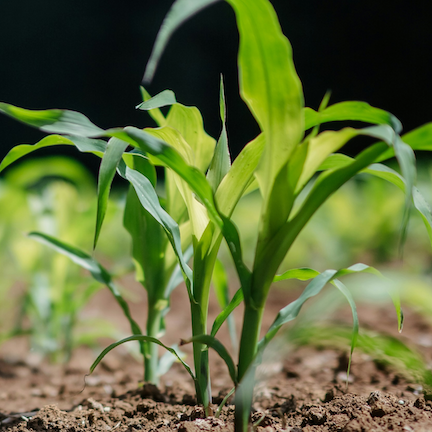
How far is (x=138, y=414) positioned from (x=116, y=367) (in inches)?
21.4

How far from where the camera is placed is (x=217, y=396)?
0.65m

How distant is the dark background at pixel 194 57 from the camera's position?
10.9ft

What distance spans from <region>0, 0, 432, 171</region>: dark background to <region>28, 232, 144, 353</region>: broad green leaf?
10.1ft

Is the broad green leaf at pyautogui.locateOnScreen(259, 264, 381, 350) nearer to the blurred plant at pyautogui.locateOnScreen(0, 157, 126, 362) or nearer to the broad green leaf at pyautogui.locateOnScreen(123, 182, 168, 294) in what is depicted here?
the broad green leaf at pyautogui.locateOnScreen(123, 182, 168, 294)

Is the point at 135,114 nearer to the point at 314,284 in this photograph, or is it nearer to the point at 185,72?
the point at 185,72

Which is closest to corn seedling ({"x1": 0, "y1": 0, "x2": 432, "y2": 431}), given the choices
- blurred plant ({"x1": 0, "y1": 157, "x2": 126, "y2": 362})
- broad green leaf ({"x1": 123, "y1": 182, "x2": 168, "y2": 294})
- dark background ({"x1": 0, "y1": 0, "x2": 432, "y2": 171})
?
broad green leaf ({"x1": 123, "y1": 182, "x2": 168, "y2": 294})

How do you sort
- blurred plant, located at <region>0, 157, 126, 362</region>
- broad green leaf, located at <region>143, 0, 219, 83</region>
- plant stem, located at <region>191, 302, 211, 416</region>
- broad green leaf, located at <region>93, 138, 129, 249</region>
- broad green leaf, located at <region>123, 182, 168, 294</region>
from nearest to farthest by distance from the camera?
broad green leaf, located at <region>143, 0, 219, 83</region> → broad green leaf, located at <region>93, 138, 129, 249</region> → plant stem, located at <region>191, 302, 211, 416</region> → broad green leaf, located at <region>123, 182, 168, 294</region> → blurred plant, located at <region>0, 157, 126, 362</region>

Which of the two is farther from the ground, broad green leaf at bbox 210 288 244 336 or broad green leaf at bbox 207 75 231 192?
broad green leaf at bbox 207 75 231 192

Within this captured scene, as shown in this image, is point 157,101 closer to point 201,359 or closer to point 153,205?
point 153,205

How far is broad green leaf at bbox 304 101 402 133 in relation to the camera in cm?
38

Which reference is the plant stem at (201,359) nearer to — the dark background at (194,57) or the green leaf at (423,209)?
the green leaf at (423,209)

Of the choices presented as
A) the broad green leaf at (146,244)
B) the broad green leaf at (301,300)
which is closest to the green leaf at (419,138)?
the broad green leaf at (301,300)

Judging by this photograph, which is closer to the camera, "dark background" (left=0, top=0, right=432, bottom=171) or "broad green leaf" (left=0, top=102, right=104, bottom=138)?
"broad green leaf" (left=0, top=102, right=104, bottom=138)

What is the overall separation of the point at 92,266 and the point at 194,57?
3400 millimetres
